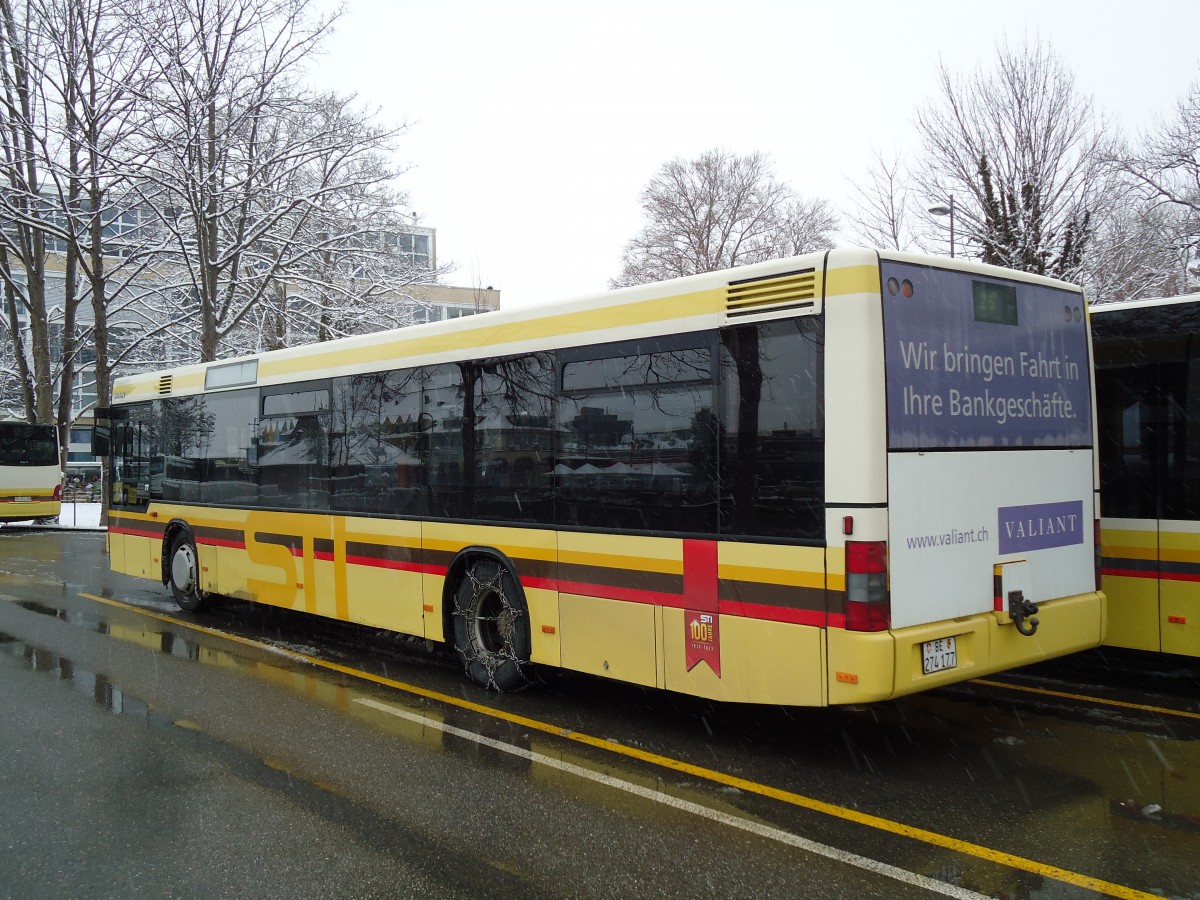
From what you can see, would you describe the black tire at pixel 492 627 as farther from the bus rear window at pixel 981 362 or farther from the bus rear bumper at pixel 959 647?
the bus rear window at pixel 981 362

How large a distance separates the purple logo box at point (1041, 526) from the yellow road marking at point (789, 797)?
188 centimetres

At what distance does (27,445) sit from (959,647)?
87.1ft

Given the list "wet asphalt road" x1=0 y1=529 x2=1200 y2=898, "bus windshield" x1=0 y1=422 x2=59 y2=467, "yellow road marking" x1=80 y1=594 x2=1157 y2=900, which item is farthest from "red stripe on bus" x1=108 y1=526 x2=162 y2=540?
"bus windshield" x1=0 y1=422 x2=59 y2=467

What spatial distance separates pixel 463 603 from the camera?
303 inches

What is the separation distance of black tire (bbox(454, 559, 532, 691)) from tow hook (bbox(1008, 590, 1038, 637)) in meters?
3.32

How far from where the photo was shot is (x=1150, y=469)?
279 inches

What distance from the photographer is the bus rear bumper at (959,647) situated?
498cm

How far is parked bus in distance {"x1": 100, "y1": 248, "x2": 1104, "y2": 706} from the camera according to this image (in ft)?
16.8

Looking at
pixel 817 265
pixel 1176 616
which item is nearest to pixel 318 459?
pixel 817 265

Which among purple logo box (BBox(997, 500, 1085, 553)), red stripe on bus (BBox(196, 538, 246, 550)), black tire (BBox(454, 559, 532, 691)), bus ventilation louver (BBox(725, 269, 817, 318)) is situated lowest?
black tire (BBox(454, 559, 532, 691))

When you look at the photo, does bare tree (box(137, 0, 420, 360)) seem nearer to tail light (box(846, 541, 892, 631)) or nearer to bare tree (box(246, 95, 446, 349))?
bare tree (box(246, 95, 446, 349))

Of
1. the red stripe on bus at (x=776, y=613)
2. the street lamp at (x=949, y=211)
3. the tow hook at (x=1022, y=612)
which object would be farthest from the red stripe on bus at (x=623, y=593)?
the street lamp at (x=949, y=211)

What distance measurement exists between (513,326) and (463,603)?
7.51ft

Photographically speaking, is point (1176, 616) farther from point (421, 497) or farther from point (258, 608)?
point (258, 608)
